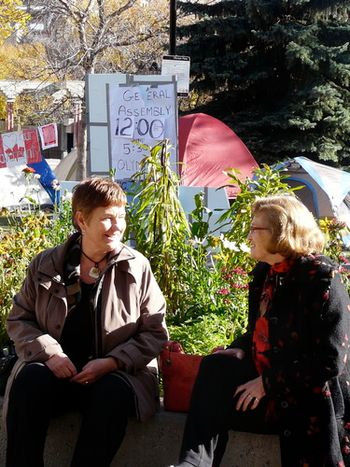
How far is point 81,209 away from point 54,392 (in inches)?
28.7

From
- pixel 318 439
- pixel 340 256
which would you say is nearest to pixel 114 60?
pixel 340 256

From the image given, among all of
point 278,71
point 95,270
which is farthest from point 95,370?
point 278,71

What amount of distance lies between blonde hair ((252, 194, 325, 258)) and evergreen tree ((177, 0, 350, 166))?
12829mm

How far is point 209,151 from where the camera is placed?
13.5m

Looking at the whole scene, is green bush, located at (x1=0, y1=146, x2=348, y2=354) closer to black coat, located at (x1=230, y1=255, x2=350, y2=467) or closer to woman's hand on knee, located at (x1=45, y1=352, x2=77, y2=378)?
woman's hand on knee, located at (x1=45, y1=352, x2=77, y2=378)

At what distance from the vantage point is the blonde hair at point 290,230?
115 inches

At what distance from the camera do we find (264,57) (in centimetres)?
1695

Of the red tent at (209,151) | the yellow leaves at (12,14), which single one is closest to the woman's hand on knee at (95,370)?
the red tent at (209,151)

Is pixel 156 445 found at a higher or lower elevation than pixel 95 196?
lower

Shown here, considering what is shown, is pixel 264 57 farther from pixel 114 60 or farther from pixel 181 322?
pixel 181 322

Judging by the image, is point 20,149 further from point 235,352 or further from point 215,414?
point 215,414

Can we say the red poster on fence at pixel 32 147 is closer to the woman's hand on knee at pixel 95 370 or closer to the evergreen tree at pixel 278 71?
the evergreen tree at pixel 278 71

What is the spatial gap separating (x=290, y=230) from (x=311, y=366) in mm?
496

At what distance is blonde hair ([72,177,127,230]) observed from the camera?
3.20 m
